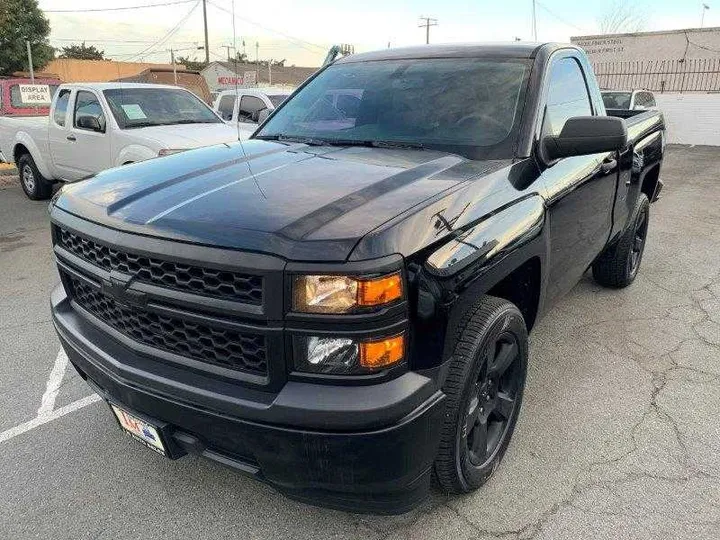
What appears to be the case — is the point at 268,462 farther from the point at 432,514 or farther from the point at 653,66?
the point at 653,66

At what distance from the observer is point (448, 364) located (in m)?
2.01

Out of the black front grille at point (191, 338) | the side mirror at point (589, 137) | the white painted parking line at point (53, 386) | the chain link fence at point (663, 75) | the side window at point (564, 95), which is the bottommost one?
the white painted parking line at point (53, 386)

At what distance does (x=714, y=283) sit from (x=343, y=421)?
189 inches

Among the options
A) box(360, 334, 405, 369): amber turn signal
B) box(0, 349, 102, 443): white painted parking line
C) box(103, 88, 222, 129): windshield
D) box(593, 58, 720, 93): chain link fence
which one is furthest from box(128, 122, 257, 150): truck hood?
box(593, 58, 720, 93): chain link fence

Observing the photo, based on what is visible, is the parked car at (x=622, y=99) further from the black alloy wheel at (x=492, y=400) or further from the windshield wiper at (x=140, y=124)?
the black alloy wheel at (x=492, y=400)

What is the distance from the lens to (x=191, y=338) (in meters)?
2.01

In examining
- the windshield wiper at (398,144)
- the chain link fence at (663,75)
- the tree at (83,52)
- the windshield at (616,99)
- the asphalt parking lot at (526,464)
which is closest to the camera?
the asphalt parking lot at (526,464)

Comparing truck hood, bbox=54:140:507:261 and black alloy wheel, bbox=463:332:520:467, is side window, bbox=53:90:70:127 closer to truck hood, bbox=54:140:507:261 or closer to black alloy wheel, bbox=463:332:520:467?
truck hood, bbox=54:140:507:261

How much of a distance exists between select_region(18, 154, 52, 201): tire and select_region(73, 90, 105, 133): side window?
5.41 feet

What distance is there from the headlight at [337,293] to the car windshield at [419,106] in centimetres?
126

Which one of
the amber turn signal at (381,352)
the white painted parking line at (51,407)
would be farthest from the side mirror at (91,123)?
the amber turn signal at (381,352)

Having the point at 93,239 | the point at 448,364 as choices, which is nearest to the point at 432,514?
the point at 448,364

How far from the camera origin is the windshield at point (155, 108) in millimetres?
7547

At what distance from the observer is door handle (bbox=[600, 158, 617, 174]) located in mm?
3612
